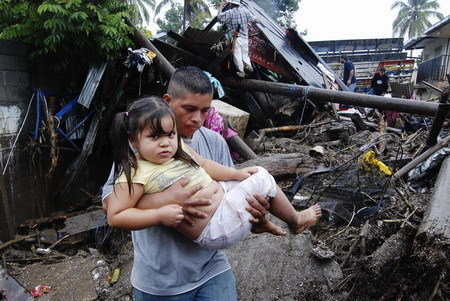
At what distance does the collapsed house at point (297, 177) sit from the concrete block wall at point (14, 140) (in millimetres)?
50

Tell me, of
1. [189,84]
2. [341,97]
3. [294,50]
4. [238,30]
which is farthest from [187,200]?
[294,50]

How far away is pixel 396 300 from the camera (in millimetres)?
2830

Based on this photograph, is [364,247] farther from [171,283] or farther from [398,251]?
[171,283]

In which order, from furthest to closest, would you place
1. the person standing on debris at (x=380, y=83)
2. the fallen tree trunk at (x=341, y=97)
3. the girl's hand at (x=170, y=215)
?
the person standing on debris at (x=380, y=83) → the fallen tree trunk at (x=341, y=97) → the girl's hand at (x=170, y=215)

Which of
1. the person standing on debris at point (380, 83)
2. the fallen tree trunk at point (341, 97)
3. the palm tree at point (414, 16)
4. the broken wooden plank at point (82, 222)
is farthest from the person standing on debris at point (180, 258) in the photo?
the palm tree at point (414, 16)

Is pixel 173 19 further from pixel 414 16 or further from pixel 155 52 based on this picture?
pixel 155 52

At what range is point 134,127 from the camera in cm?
148

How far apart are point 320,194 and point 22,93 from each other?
415 centimetres

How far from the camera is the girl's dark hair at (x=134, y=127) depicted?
1448 mm

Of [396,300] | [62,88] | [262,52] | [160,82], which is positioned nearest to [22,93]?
[62,88]

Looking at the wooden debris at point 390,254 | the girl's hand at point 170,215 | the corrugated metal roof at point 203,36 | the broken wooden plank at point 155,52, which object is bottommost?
the wooden debris at point 390,254

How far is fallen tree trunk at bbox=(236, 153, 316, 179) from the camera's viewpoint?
516 cm

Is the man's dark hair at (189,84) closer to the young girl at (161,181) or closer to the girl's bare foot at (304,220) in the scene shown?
the young girl at (161,181)

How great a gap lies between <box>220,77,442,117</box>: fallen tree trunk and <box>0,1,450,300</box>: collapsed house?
0.07ft
